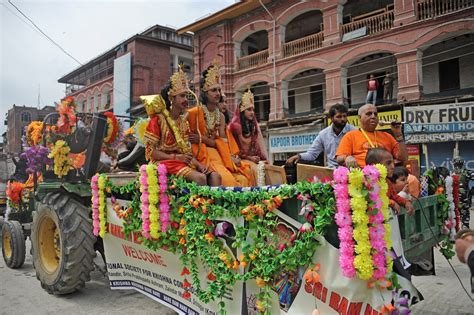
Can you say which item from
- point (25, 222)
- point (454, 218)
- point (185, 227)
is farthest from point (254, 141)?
point (25, 222)

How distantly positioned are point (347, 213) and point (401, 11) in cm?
1369

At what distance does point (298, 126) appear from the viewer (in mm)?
16188

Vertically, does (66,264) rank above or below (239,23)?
below

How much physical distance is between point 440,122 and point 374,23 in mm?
5064

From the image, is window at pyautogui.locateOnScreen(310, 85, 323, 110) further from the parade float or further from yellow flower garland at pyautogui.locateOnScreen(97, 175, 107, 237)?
yellow flower garland at pyautogui.locateOnScreen(97, 175, 107, 237)

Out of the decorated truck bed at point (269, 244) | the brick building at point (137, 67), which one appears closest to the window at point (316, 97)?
the brick building at point (137, 67)

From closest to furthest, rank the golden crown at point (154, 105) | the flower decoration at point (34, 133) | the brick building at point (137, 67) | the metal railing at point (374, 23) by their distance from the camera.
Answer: the golden crown at point (154, 105) < the flower decoration at point (34, 133) < the metal railing at point (374, 23) < the brick building at point (137, 67)

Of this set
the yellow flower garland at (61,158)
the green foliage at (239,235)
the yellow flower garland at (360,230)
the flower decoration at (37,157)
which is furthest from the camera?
the flower decoration at (37,157)

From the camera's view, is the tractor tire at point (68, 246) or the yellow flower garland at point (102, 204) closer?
the yellow flower garland at point (102, 204)

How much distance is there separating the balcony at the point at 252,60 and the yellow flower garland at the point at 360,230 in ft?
54.4

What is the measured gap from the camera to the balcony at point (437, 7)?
12.1m

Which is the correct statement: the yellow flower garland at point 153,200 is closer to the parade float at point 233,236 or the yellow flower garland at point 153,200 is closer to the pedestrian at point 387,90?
the parade float at point 233,236

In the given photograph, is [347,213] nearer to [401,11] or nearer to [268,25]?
[401,11]

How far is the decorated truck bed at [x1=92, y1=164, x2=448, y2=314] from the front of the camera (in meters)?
2.06
